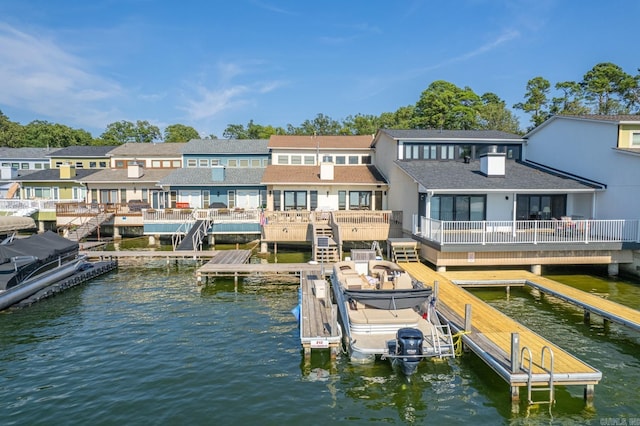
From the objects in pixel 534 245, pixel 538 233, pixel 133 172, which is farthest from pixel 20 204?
pixel 538 233

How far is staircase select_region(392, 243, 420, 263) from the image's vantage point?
20.5 meters

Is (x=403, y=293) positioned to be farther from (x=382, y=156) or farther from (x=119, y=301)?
(x=382, y=156)

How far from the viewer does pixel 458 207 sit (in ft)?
72.8

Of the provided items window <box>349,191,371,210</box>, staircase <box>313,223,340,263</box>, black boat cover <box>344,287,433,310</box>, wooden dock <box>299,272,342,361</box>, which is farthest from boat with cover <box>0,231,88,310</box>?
window <box>349,191,371,210</box>

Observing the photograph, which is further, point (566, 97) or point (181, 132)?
point (181, 132)

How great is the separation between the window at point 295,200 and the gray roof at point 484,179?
288 inches

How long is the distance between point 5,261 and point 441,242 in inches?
693

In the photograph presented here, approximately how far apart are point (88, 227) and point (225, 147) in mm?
13351

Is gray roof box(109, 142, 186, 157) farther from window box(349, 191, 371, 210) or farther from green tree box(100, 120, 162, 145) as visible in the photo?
green tree box(100, 120, 162, 145)

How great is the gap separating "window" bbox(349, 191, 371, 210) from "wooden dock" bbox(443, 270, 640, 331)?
11.6 m

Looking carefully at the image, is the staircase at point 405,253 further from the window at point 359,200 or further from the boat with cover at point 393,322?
the window at point 359,200

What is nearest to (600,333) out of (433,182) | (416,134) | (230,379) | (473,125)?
(433,182)

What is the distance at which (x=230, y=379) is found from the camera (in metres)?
10.3

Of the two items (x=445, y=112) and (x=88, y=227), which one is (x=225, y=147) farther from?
(x=445, y=112)
